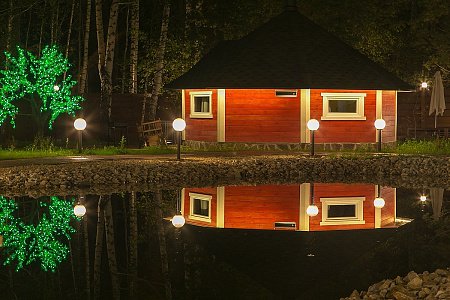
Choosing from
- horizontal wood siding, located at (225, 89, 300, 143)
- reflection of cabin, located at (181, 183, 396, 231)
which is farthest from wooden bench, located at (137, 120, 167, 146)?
reflection of cabin, located at (181, 183, 396, 231)

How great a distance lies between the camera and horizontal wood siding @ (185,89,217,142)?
31.5m

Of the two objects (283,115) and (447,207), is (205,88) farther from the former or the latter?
(447,207)

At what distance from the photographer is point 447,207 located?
20266 millimetres

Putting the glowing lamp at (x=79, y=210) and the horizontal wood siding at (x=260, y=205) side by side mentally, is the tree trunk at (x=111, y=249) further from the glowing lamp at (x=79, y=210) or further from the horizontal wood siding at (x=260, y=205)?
the horizontal wood siding at (x=260, y=205)

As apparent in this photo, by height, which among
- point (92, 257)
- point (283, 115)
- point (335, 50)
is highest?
point (335, 50)

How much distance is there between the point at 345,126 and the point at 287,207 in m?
11.6

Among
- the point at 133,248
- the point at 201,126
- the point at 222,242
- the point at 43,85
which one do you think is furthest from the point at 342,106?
the point at 133,248

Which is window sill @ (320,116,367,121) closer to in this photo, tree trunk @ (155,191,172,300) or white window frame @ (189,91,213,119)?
white window frame @ (189,91,213,119)

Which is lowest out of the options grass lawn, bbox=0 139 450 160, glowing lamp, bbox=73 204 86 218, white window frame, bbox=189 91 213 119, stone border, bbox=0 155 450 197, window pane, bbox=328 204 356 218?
window pane, bbox=328 204 356 218

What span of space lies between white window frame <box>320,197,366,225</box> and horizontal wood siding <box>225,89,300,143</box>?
387 inches

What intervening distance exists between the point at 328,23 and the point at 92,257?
23.7m

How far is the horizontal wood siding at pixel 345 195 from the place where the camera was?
17.7 metres

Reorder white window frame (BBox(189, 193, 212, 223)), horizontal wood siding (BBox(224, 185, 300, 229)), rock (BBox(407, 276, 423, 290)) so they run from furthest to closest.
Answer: white window frame (BBox(189, 193, 212, 223)) → horizontal wood siding (BBox(224, 185, 300, 229)) → rock (BBox(407, 276, 423, 290))

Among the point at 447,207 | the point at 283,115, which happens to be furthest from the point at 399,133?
the point at 447,207
